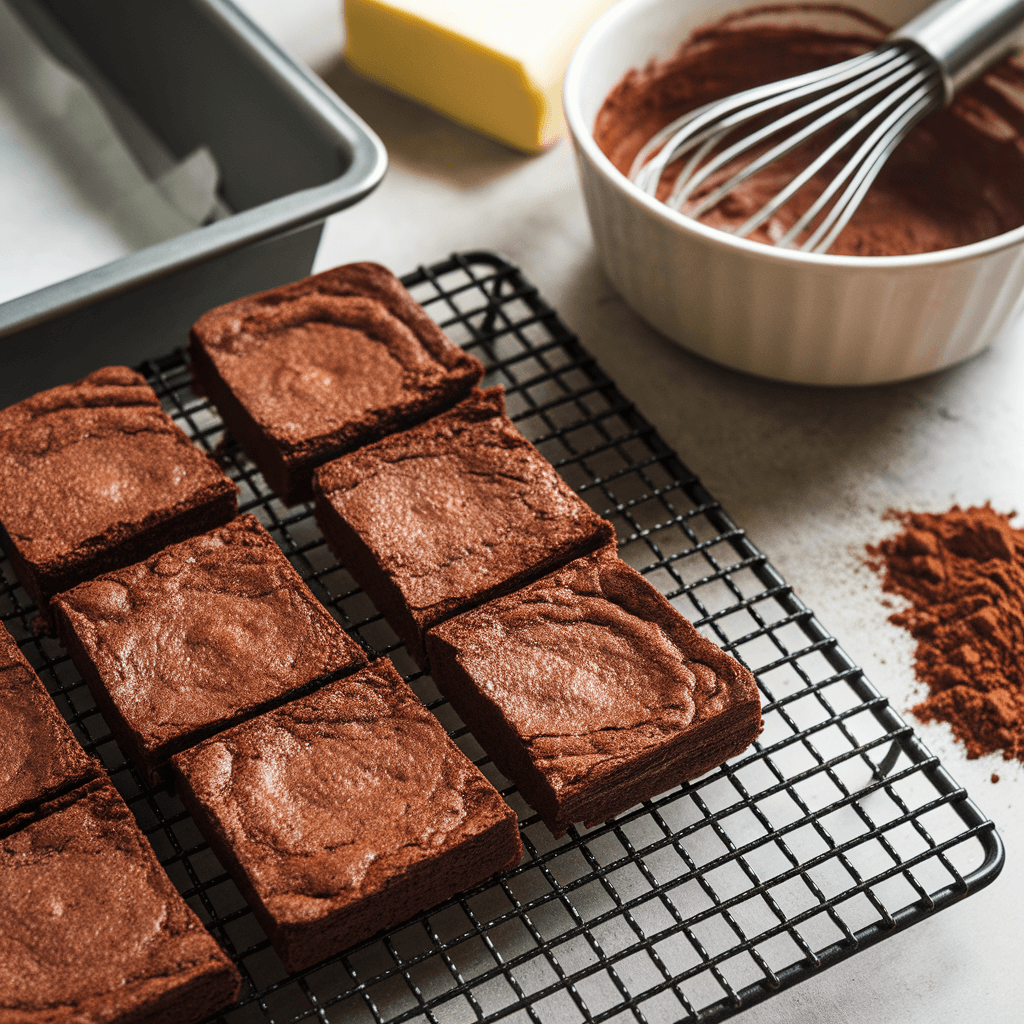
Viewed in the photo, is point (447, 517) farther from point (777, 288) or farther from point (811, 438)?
point (811, 438)

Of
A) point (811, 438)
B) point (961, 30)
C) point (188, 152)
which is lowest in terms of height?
point (188, 152)

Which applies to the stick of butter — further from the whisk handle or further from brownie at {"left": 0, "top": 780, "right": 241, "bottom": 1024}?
brownie at {"left": 0, "top": 780, "right": 241, "bottom": 1024}

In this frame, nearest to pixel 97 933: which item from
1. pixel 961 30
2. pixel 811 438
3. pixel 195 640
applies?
Result: pixel 195 640

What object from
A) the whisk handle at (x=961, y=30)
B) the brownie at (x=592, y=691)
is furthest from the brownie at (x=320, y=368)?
the whisk handle at (x=961, y=30)

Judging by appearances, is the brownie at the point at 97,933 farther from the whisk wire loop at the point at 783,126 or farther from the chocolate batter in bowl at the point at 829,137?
the chocolate batter in bowl at the point at 829,137

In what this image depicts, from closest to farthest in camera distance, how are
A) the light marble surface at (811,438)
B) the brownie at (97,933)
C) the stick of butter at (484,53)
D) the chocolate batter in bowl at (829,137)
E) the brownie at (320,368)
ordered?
the brownie at (97,933) < the light marble surface at (811,438) < the brownie at (320,368) < the chocolate batter in bowl at (829,137) < the stick of butter at (484,53)

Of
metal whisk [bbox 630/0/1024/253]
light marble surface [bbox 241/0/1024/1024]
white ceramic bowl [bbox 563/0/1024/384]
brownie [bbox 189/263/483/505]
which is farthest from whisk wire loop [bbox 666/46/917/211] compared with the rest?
brownie [bbox 189/263/483/505]

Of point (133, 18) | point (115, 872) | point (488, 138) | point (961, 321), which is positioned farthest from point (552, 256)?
point (115, 872)
